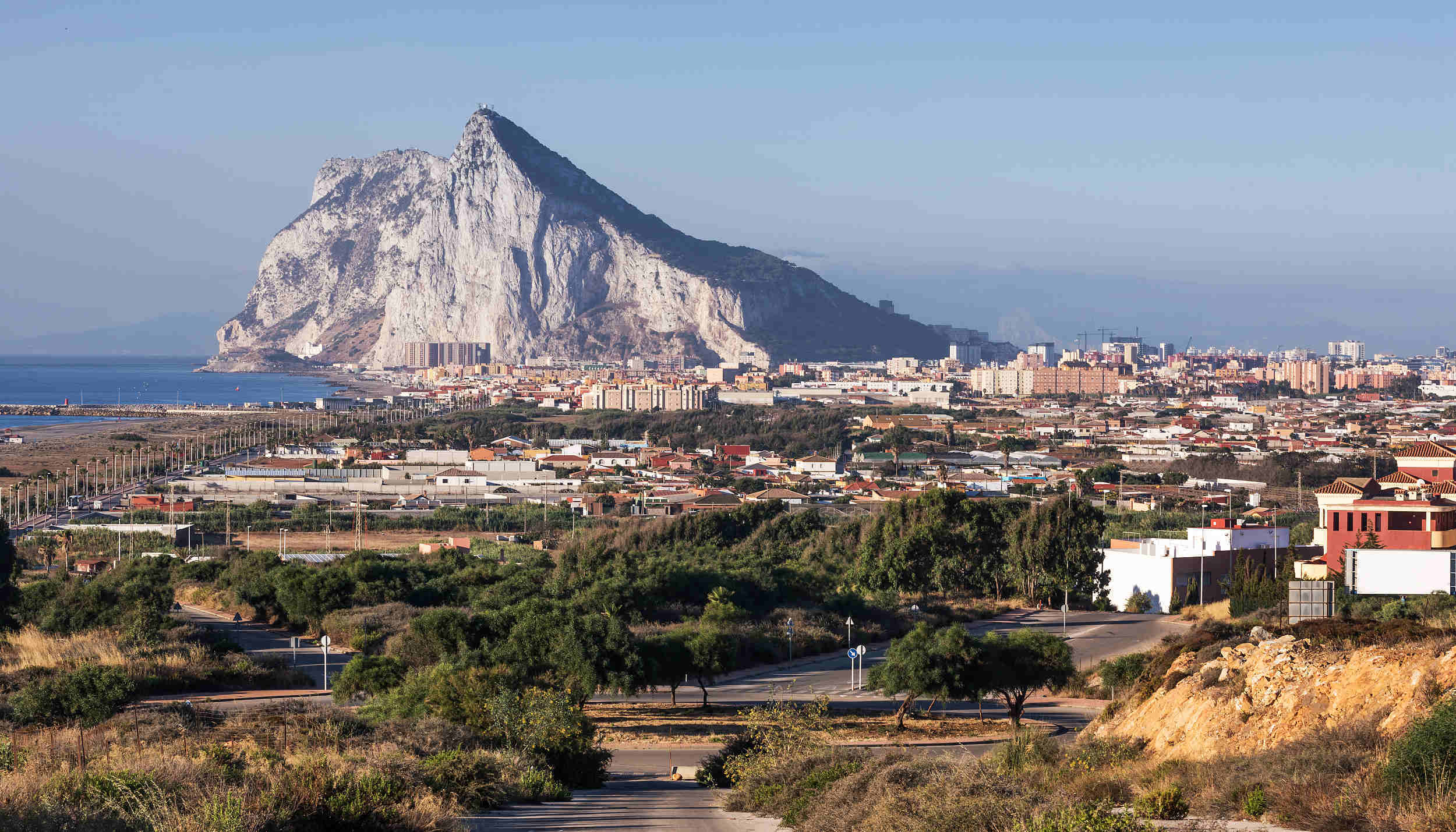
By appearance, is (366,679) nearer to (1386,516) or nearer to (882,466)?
(1386,516)

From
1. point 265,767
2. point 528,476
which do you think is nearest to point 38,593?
point 265,767

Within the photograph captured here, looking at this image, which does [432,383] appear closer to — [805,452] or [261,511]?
[805,452]

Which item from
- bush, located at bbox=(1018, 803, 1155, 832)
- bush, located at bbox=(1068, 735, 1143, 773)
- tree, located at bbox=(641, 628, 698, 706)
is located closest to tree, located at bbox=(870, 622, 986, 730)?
tree, located at bbox=(641, 628, 698, 706)

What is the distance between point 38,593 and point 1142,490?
142 ft

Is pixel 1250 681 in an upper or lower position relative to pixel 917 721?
upper

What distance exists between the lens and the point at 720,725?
18562mm

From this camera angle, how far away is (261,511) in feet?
169

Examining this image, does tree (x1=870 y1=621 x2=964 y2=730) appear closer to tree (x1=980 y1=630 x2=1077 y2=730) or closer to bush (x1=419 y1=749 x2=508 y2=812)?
tree (x1=980 y1=630 x2=1077 y2=730)

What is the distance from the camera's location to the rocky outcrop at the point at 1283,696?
10.5m

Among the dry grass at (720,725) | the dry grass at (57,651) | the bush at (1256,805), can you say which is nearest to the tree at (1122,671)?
the dry grass at (720,725)

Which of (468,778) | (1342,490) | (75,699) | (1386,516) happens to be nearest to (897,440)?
(1342,490)

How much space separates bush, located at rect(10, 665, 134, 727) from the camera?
46.0 ft

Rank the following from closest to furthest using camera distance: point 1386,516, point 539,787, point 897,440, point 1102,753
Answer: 1. point 539,787
2. point 1102,753
3. point 1386,516
4. point 897,440

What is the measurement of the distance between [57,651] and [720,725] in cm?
888
